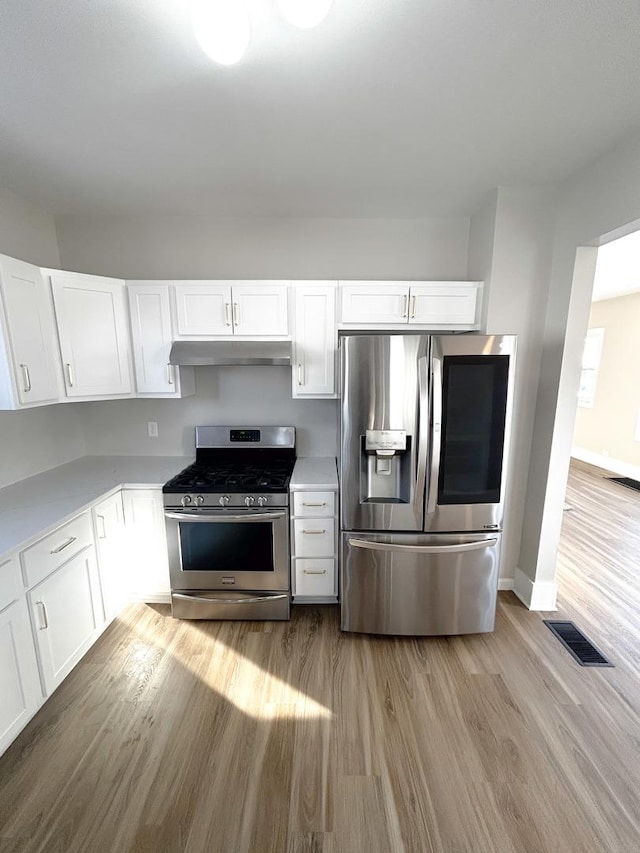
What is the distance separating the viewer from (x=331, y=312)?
97.0 inches

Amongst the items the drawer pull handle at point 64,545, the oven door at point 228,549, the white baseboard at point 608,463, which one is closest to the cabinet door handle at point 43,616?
the drawer pull handle at point 64,545

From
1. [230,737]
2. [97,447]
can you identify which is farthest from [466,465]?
[97,447]

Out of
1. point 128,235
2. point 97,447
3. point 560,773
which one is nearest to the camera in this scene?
point 560,773

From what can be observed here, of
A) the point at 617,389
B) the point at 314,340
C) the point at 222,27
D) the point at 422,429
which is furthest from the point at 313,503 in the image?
the point at 617,389

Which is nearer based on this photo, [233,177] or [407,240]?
[233,177]

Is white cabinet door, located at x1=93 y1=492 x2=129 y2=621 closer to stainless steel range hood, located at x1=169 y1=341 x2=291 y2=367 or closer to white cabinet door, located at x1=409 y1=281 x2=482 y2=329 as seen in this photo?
stainless steel range hood, located at x1=169 y1=341 x2=291 y2=367

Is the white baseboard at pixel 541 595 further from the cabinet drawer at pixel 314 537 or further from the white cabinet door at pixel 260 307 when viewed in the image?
the white cabinet door at pixel 260 307

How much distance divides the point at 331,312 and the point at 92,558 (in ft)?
6.94

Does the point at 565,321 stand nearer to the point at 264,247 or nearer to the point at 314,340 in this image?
→ the point at 314,340

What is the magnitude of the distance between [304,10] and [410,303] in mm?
1670

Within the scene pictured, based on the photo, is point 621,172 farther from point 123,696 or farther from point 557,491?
point 123,696

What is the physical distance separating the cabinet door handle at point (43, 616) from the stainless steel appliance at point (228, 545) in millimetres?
694

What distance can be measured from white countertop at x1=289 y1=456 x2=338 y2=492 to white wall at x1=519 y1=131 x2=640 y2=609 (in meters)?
1.39

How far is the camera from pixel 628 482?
5.17 meters
